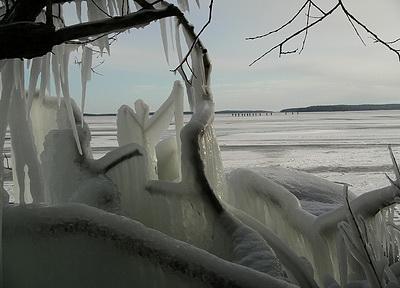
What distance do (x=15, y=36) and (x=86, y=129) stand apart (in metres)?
1.96

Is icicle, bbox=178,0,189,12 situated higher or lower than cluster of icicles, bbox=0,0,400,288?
higher

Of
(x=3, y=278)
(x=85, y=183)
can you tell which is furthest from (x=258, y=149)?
(x=3, y=278)

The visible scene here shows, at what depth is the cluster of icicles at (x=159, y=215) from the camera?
157 centimetres

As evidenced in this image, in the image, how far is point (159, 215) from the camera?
2.52 meters

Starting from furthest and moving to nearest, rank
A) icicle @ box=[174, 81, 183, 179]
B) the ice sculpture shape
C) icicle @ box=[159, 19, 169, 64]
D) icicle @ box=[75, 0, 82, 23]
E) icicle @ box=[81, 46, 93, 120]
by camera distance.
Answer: the ice sculpture shape, icicle @ box=[174, 81, 183, 179], icicle @ box=[159, 19, 169, 64], icicle @ box=[81, 46, 93, 120], icicle @ box=[75, 0, 82, 23]

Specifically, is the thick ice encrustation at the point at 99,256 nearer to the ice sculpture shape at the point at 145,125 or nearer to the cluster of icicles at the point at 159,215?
the cluster of icicles at the point at 159,215

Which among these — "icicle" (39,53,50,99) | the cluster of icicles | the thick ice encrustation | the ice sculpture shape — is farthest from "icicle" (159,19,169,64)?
the thick ice encrustation

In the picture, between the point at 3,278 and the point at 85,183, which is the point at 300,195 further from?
the point at 3,278

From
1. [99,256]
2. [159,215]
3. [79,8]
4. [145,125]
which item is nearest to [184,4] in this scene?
[79,8]

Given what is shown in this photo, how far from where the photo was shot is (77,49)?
95.3 inches

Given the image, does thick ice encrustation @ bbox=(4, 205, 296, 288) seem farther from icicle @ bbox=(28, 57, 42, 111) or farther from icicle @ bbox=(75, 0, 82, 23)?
icicle @ bbox=(75, 0, 82, 23)

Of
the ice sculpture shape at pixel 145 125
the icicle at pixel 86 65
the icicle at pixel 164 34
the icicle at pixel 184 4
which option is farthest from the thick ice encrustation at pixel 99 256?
the ice sculpture shape at pixel 145 125

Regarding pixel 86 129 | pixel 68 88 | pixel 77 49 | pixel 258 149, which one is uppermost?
pixel 77 49

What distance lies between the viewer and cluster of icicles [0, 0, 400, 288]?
1574 mm
